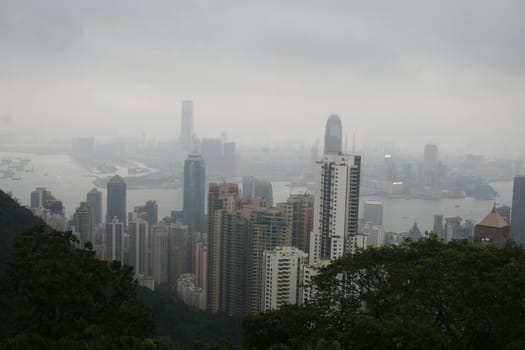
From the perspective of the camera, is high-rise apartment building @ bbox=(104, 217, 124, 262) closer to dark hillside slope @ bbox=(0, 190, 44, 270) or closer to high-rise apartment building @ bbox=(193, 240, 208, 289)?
high-rise apartment building @ bbox=(193, 240, 208, 289)

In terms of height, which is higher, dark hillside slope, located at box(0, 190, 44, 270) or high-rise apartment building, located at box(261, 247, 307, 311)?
dark hillside slope, located at box(0, 190, 44, 270)

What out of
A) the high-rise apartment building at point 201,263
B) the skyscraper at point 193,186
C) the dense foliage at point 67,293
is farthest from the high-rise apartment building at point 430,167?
the dense foliage at point 67,293

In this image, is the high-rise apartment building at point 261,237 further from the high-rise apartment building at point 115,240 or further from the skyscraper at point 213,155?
the skyscraper at point 213,155

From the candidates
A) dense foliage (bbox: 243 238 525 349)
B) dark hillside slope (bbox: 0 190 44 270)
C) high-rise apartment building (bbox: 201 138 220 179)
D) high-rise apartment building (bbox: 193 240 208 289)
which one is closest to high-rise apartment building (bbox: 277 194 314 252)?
high-rise apartment building (bbox: 193 240 208 289)

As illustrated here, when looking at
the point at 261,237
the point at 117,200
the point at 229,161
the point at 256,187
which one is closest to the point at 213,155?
the point at 229,161

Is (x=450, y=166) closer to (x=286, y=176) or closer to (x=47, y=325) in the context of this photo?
(x=286, y=176)
